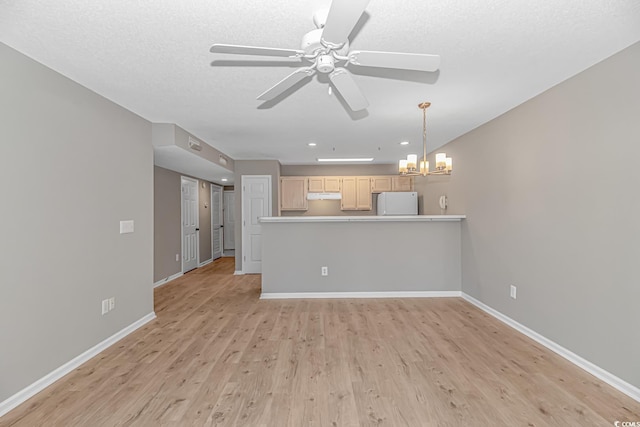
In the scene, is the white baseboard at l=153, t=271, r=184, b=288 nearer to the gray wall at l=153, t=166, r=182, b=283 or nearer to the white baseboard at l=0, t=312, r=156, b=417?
the gray wall at l=153, t=166, r=182, b=283

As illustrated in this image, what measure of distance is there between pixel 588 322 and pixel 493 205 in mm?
1580

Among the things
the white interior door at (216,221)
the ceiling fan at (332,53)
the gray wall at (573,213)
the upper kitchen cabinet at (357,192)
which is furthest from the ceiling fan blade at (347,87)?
the white interior door at (216,221)

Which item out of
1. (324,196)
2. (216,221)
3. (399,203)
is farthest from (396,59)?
(216,221)

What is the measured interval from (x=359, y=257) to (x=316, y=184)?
250 cm

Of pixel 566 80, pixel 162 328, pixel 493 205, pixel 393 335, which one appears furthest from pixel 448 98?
pixel 162 328

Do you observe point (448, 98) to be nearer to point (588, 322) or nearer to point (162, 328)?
point (588, 322)

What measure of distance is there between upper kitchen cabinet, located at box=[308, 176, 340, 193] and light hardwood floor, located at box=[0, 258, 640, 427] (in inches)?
135

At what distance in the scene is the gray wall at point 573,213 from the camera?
6.87ft

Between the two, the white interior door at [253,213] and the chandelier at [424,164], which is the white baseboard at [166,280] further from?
the chandelier at [424,164]

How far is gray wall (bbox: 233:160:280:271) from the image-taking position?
6.13 metres

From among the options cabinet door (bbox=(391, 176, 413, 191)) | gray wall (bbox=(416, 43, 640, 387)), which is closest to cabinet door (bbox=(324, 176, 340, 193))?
cabinet door (bbox=(391, 176, 413, 191))

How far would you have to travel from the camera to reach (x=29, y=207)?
2.13 meters

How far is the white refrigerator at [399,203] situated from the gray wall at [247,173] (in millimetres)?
2253

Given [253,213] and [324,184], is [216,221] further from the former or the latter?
[324,184]
